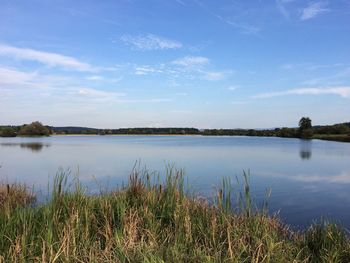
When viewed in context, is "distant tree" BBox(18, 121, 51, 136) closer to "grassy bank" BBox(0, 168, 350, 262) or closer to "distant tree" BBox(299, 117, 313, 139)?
"distant tree" BBox(299, 117, 313, 139)

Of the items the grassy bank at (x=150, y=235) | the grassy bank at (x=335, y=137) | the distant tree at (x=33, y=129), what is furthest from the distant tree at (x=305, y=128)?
the grassy bank at (x=150, y=235)

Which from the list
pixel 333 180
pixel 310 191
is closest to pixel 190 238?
pixel 310 191

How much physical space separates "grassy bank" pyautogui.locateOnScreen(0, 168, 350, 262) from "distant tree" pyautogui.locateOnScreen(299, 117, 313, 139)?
11423 cm

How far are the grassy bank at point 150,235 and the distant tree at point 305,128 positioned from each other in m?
114

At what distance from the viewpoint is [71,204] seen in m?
7.75

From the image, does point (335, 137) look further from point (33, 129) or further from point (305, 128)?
point (33, 129)

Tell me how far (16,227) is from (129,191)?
9.82 ft

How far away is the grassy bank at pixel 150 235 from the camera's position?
5.32 metres

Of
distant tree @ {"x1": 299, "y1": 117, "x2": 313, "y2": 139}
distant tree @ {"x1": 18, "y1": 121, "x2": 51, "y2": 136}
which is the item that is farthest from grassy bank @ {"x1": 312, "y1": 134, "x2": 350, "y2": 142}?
distant tree @ {"x1": 18, "y1": 121, "x2": 51, "y2": 136}

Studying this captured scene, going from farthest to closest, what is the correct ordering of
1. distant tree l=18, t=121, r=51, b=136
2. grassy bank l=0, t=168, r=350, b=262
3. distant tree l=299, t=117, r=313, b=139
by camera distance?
1. distant tree l=18, t=121, r=51, b=136
2. distant tree l=299, t=117, r=313, b=139
3. grassy bank l=0, t=168, r=350, b=262

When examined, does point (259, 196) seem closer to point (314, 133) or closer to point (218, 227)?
point (218, 227)

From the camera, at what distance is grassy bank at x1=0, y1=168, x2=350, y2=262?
5.32m

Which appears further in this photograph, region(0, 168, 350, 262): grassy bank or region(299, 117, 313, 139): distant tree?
region(299, 117, 313, 139): distant tree

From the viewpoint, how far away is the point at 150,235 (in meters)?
6.40
